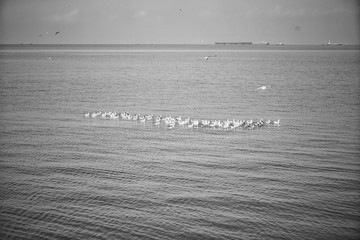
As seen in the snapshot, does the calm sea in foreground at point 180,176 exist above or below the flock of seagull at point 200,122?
below

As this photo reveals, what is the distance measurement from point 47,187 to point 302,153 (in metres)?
21.0

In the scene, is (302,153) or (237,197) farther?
(302,153)

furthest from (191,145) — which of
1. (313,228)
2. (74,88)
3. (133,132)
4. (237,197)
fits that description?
(74,88)

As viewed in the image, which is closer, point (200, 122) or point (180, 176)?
point (180, 176)

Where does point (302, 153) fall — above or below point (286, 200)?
above

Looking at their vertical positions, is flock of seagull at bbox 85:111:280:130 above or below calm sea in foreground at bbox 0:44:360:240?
above

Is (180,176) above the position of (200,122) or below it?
below

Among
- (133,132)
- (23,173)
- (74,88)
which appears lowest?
(23,173)

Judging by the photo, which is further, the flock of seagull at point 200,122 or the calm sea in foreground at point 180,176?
the flock of seagull at point 200,122

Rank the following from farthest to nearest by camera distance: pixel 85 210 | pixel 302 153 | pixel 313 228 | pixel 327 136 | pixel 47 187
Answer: pixel 327 136
pixel 302 153
pixel 47 187
pixel 85 210
pixel 313 228

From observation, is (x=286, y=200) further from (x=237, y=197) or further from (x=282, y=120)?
(x=282, y=120)

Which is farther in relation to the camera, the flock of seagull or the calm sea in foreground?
the flock of seagull

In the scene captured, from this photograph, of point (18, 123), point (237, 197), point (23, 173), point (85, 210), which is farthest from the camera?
point (18, 123)

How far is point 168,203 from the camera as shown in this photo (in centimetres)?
2425
